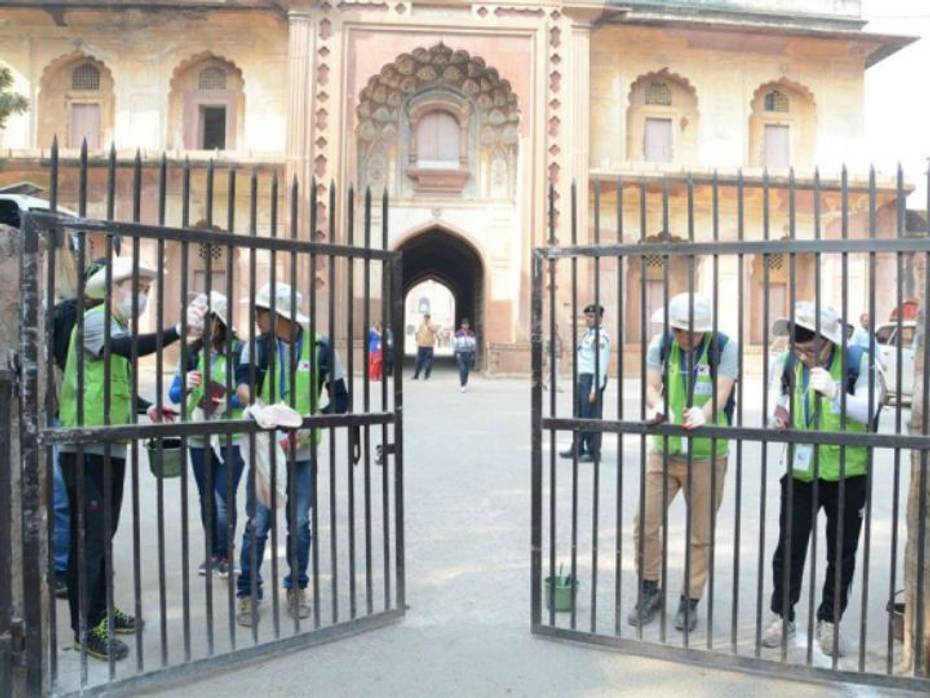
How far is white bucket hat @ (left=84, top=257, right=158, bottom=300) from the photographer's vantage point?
13.2ft

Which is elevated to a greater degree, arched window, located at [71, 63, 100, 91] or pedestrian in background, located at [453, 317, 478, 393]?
→ arched window, located at [71, 63, 100, 91]

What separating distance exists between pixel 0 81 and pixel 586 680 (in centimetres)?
1608

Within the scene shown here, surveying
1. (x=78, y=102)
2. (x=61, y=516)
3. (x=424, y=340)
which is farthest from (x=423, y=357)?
(x=61, y=516)

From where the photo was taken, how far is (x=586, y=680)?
3.96 m

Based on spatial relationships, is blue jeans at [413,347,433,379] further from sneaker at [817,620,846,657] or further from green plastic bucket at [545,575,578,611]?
sneaker at [817,620,846,657]

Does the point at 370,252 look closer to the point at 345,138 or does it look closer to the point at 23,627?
the point at 23,627

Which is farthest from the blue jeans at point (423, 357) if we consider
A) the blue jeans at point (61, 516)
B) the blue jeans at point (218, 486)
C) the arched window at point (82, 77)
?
the blue jeans at point (61, 516)

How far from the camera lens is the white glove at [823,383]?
159 inches

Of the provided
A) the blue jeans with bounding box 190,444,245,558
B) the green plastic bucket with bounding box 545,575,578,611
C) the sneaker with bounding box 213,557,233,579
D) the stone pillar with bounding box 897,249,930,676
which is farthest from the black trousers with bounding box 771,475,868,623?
the sneaker with bounding box 213,557,233,579

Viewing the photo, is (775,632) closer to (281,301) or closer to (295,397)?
(295,397)

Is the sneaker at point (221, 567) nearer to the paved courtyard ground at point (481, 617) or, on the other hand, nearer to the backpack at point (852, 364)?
the paved courtyard ground at point (481, 617)

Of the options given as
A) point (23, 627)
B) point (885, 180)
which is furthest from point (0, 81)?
point (885, 180)

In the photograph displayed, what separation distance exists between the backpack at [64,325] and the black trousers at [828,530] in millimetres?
3612

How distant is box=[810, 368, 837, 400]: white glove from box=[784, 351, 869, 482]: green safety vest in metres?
0.14
